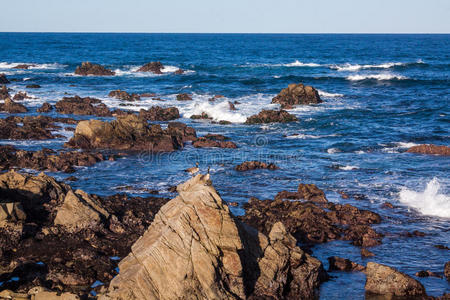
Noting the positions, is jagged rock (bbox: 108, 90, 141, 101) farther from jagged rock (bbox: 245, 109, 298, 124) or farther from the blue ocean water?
jagged rock (bbox: 245, 109, 298, 124)

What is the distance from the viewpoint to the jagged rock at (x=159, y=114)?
38.2 meters

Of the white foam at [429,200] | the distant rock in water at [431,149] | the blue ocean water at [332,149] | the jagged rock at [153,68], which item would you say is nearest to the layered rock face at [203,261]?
the blue ocean water at [332,149]

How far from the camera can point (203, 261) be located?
36.4ft

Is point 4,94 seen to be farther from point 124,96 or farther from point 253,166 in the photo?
point 253,166

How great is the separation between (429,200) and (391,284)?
8583 millimetres

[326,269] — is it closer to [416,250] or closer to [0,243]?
[416,250]

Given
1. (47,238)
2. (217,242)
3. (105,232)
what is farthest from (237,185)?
(217,242)

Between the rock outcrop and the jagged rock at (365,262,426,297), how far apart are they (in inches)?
496

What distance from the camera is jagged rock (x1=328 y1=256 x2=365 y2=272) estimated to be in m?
14.4

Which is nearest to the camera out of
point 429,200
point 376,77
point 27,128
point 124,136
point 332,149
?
point 429,200

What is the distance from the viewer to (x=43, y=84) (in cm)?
5828

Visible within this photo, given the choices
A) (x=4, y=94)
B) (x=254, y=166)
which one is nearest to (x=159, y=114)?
(x=254, y=166)

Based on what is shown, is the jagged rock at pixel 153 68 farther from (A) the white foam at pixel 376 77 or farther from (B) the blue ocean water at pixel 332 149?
(A) the white foam at pixel 376 77

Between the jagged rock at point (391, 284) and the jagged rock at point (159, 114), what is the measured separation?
26.9 m
